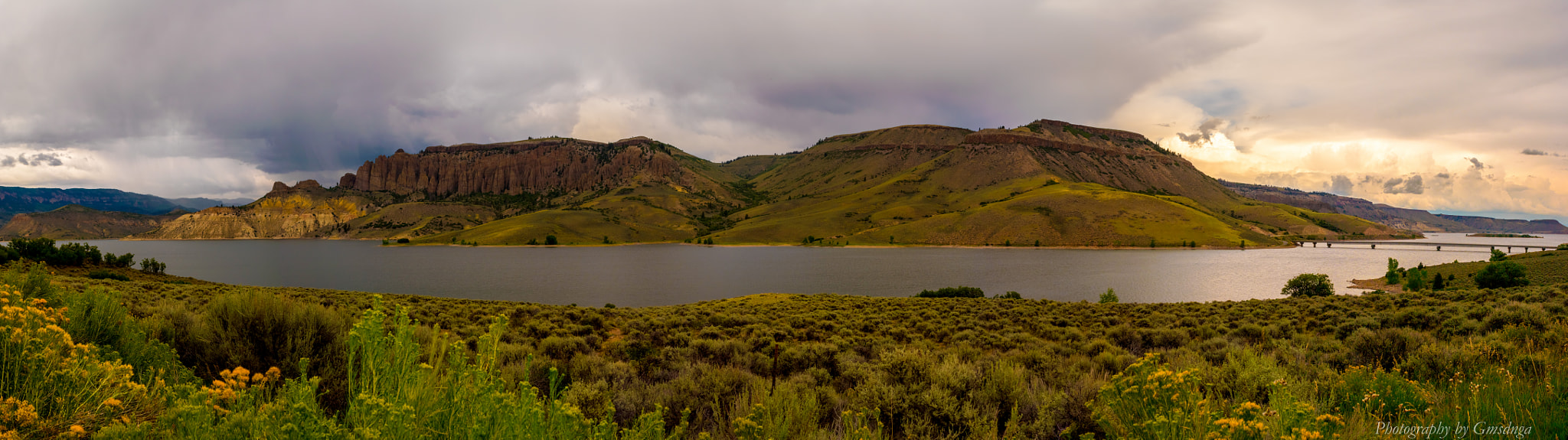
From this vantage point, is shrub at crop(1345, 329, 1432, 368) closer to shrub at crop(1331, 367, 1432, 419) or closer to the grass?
the grass

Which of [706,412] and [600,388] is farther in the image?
[600,388]

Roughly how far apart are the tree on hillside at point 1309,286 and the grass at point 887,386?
45.0 m

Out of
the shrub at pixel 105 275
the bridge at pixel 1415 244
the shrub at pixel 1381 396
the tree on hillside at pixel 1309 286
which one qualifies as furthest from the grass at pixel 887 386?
the bridge at pixel 1415 244

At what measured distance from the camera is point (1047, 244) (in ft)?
448

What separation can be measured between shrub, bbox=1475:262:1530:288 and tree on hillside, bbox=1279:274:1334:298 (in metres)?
8.49

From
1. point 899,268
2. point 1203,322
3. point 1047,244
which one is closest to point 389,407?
point 1203,322

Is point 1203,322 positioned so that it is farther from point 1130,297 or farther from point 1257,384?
point 1130,297

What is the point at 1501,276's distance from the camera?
135ft

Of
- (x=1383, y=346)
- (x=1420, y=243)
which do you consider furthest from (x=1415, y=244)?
(x=1383, y=346)

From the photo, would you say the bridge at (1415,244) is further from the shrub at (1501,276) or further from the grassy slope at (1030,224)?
the shrub at (1501,276)

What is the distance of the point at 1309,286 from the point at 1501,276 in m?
10.6

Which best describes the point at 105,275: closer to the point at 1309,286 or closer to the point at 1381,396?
the point at 1381,396

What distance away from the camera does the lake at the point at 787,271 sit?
59938mm

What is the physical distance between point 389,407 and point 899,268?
86.9 metres
